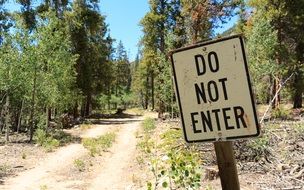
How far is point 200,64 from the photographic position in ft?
9.32

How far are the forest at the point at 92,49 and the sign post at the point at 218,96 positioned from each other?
14.9 m

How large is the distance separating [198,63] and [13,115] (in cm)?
3671

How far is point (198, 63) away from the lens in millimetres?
2850

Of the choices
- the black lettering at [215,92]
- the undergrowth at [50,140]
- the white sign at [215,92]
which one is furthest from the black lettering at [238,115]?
the undergrowth at [50,140]

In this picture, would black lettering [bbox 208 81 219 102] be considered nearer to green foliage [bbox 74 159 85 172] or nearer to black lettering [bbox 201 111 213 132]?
black lettering [bbox 201 111 213 132]

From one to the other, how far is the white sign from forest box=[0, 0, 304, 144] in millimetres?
14898

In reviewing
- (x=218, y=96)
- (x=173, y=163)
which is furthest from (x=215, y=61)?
(x=173, y=163)

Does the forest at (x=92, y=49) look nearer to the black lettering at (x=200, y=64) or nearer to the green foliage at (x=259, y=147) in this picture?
the green foliage at (x=259, y=147)

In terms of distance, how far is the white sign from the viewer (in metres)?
2.73

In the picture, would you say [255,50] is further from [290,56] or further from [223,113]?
[223,113]

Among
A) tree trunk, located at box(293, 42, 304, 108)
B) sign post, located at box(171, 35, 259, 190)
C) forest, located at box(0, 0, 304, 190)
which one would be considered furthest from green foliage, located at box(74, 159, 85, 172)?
tree trunk, located at box(293, 42, 304, 108)

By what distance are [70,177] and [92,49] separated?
31742 mm

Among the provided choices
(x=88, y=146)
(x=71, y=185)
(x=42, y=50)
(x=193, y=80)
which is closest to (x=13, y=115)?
(x=42, y=50)

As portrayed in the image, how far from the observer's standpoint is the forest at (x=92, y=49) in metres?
26.2
